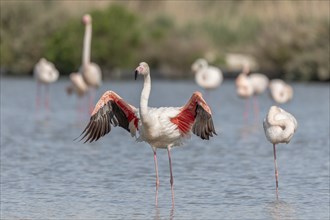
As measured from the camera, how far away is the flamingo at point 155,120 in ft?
28.2

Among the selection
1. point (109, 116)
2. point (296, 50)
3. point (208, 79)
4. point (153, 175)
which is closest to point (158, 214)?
point (109, 116)

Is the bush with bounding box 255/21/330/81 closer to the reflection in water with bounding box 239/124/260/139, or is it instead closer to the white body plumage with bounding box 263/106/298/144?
the reflection in water with bounding box 239/124/260/139

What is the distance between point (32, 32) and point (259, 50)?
9.66 m

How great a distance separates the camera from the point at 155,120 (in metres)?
8.60

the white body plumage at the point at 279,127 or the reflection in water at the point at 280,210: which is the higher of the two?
the white body plumage at the point at 279,127

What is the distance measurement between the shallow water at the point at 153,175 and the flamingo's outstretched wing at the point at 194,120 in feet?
2.06

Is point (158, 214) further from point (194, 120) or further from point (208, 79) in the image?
point (208, 79)

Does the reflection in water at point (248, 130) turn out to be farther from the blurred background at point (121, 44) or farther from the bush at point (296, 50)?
the blurred background at point (121, 44)

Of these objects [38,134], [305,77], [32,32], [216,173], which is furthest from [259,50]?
[216,173]

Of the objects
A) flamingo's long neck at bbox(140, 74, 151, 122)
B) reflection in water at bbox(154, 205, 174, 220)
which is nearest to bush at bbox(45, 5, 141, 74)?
A: flamingo's long neck at bbox(140, 74, 151, 122)

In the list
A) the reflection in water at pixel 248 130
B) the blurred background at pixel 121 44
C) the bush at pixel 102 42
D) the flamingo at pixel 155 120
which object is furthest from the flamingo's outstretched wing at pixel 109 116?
the bush at pixel 102 42

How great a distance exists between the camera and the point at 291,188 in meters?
9.56

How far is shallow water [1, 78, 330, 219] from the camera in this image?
8.25m

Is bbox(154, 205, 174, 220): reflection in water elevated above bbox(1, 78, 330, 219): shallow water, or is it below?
below
